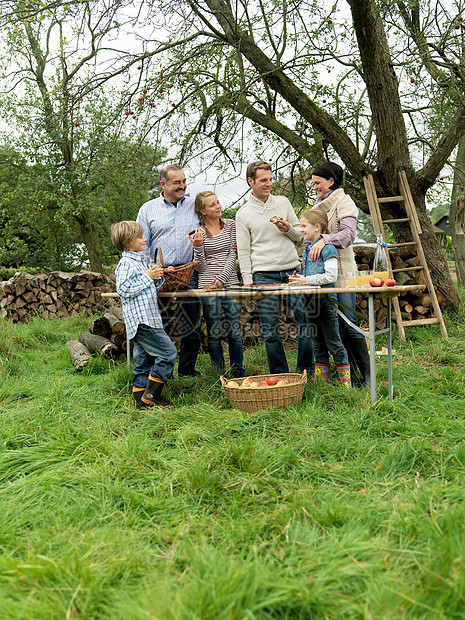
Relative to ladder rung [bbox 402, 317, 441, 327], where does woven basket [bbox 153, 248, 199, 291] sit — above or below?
above

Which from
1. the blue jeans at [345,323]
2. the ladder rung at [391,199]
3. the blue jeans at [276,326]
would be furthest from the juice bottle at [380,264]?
the ladder rung at [391,199]

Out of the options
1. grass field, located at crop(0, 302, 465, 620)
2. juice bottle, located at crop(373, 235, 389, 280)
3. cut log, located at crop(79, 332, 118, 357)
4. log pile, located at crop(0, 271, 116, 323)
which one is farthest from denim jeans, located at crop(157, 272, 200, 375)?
log pile, located at crop(0, 271, 116, 323)

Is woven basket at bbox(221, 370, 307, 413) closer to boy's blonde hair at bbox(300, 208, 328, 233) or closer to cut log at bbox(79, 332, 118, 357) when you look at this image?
boy's blonde hair at bbox(300, 208, 328, 233)

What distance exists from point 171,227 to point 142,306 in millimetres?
902

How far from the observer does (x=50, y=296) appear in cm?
978

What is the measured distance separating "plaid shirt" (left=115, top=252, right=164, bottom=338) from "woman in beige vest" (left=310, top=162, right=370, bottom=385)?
4.51ft

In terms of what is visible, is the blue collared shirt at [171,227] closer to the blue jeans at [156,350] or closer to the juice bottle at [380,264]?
the blue jeans at [156,350]

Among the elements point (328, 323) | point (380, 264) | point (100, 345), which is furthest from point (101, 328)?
point (380, 264)

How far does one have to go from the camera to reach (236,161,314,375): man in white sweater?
4.14 metres

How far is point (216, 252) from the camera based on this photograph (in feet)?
14.5

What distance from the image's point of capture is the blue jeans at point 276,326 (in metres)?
4.10

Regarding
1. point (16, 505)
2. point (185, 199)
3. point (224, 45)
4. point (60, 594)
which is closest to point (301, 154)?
point (224, 45)

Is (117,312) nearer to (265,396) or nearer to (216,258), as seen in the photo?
(216,258)

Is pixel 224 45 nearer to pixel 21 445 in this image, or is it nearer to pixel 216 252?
pixel 216 252
